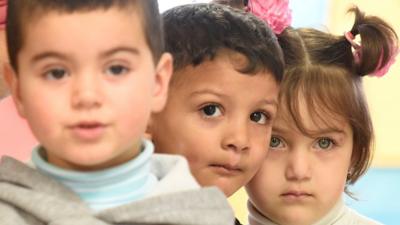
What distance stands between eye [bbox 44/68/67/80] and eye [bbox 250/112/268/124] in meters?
0.48

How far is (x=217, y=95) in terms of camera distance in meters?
1.18

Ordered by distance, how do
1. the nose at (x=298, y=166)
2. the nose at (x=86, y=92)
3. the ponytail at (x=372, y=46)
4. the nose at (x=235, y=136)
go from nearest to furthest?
1. the nose at (x=86, y=92)
2. the nose at (x=235, y=136)
3. the nose at (x=298, y=166)
4. the ponytail at (x=372, y=46)

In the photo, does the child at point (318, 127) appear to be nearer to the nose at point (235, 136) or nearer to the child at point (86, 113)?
the nose at point (235, 136)

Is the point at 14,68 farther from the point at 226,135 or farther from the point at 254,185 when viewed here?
the point at 254,185

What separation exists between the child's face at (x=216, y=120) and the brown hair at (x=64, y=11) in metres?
0.25

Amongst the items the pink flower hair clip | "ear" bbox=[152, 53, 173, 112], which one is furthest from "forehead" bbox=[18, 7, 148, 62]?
the pink flower hair clip

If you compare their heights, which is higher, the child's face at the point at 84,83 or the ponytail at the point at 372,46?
the child's face at the point at 84,83

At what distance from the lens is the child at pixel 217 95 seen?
117cm

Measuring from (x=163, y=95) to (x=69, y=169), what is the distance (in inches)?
6.8

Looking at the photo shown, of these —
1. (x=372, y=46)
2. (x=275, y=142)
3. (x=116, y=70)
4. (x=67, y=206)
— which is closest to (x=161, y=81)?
(x=116, y=70)

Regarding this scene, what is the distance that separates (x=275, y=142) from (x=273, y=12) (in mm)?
271

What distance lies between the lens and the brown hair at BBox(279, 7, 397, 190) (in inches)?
53.6

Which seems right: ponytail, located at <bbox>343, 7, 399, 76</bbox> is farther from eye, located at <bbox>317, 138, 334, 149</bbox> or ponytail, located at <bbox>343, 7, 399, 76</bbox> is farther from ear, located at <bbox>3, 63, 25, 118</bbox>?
ear, located at <bbox>3, 63, 25, 118</bbox>

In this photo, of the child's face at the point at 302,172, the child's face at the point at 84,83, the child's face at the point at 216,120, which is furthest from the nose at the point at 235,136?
the child's face at the point at 84,83
